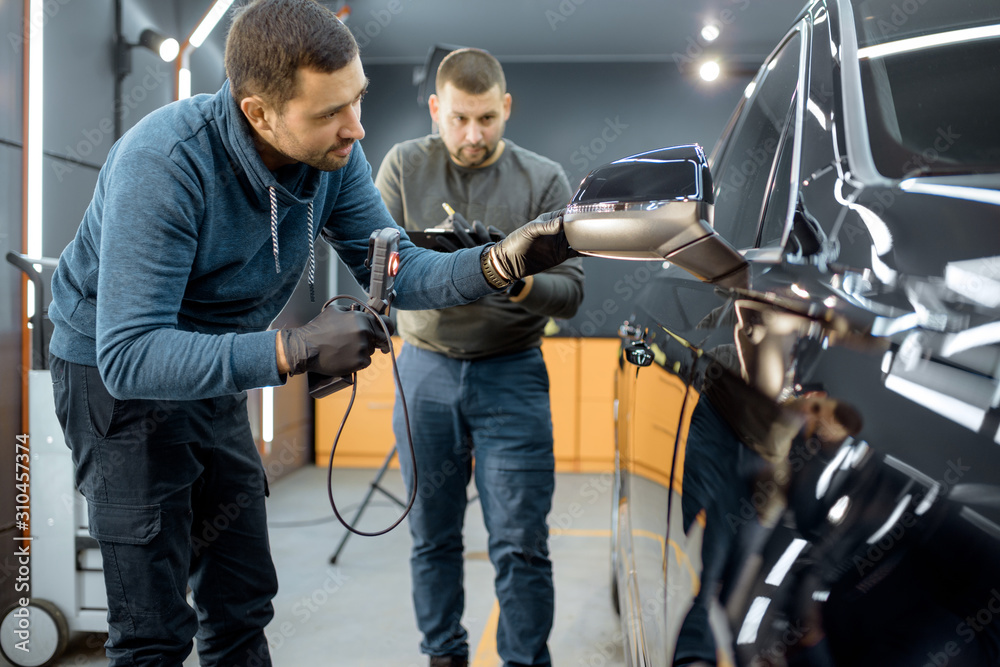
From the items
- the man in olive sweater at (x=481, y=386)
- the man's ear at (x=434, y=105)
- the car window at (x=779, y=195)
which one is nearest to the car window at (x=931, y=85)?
the car window at (x=779, y=195)

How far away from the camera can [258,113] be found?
122cm

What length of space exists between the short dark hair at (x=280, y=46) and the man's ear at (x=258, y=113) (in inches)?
0.5

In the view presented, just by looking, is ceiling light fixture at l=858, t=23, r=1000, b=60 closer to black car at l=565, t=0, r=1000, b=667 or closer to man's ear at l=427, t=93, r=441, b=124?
black car at l=565, t=0, r=1000, b=667

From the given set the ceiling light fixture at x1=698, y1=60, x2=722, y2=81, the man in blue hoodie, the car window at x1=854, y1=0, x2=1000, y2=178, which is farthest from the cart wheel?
the ceiling light fixture at x1=698, y1=60, x2=722, y2=81

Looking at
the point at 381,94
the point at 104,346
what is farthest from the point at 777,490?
the point at 381,94

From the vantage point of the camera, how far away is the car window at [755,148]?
3.83 feet

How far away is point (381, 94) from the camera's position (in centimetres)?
612

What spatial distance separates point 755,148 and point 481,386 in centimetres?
92

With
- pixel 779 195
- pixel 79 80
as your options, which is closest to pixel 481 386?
pixel 779 195

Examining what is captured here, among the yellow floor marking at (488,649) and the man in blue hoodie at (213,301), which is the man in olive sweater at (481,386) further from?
the man in blue hoodie at (213,301)

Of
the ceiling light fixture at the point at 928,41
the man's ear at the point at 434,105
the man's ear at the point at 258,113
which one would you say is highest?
the man's ear at the point at 434,105

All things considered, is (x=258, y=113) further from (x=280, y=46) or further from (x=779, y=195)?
(x=779, y=195)

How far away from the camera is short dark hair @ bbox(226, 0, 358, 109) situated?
115cm

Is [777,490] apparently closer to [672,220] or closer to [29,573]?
[672,220]
